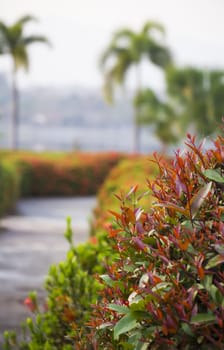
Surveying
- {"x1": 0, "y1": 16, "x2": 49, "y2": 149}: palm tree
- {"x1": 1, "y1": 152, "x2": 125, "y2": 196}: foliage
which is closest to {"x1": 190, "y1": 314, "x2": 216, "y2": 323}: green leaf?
{"x1": 1, "y1": 152, "x2": 125, "y2": 196}: foliage

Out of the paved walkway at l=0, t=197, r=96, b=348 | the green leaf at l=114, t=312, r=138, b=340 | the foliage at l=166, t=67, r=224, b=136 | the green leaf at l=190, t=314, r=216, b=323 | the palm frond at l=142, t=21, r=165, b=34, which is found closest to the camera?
the green leaf at l=190, t=314, r=216, b=323

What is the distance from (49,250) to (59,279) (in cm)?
676

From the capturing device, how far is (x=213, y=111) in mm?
30438

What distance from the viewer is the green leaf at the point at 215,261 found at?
1781mm

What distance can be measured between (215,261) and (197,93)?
29544 mm

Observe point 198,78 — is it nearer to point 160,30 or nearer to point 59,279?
point 160,30

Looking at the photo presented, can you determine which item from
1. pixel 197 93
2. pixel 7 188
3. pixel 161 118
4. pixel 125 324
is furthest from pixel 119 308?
pixel 161 118

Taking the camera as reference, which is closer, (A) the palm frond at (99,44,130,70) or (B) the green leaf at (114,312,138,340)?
(B) the green leaf at (114,312,138,340)

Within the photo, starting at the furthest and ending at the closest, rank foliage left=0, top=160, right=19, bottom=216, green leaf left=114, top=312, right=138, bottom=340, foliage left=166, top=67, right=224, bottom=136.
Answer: foliage left=166, top=67, right=224, bottom=136 → foliage left=0, top=160, right=19, bottom=216 → green leaf left=114, top=312, right=138, bottom=340

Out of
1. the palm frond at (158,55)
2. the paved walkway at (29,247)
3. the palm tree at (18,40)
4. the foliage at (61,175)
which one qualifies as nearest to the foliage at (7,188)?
the paved walkway at (29,247)

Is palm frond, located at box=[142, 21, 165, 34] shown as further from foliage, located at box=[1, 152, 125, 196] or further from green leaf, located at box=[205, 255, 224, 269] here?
green leaf, located at box=[205, 255, 224, 269]

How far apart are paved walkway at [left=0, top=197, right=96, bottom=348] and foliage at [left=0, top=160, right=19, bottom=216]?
43 centimetres

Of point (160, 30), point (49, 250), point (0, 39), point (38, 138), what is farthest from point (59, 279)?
point (38, 138)

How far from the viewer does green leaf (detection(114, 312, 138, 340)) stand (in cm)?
188
